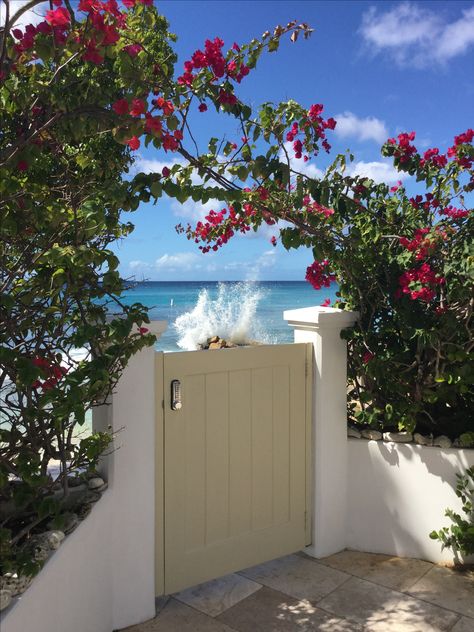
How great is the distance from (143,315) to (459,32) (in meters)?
5.27

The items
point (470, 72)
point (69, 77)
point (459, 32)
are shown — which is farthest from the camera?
point (470, 72)

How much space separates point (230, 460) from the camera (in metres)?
2.88

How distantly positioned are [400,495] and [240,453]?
41.7 inches

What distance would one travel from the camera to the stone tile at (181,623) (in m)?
2.40

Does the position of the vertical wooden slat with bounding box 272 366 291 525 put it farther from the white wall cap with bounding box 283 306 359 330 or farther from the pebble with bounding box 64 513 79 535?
the pebble with bounding box 64 513 79 535

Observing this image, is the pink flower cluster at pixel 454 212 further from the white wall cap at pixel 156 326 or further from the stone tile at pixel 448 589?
the stone tile at pixel 448 589

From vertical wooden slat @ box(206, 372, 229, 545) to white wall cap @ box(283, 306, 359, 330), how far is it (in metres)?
0.67

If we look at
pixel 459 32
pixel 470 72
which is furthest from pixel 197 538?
pixel 470 72

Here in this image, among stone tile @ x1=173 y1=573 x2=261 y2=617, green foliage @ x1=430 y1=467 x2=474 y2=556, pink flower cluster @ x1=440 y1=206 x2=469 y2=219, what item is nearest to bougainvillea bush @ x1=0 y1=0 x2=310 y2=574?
stone tile @ x1=173 y1=573 x2=261 y2=617

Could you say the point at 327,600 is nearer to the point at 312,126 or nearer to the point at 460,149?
the point at 312,126

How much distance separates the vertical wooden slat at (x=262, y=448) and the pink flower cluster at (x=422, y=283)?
896 mm

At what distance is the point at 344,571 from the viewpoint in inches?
117

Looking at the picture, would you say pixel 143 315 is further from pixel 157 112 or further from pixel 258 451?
pixel 258 451

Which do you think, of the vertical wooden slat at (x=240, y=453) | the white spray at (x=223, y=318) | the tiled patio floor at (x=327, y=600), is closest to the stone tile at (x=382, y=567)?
the tiled patio floor at (x=327, y=600)
